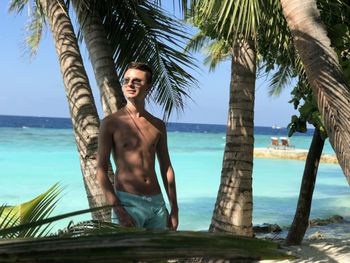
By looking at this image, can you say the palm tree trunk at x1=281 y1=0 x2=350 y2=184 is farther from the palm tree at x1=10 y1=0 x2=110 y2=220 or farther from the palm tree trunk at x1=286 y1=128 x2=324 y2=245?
the palm tree trunk at x1=286 y1=128 x2=324 y2=245

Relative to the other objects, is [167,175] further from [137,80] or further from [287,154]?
[287,154]

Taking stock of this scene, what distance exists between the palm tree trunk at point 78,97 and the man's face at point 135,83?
1.40 m

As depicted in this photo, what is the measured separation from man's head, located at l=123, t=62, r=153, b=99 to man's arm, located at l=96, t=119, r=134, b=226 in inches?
8.6

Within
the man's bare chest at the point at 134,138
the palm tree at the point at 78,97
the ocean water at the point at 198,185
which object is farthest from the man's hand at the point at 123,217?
the ocean water at the point at 198,185

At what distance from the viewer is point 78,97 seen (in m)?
4.38

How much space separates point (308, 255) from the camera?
5.70 meters

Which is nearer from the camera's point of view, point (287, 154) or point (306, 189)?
point (306, 189)

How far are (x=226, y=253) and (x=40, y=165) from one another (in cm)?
3300

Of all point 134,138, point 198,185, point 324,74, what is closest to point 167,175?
point 134,138

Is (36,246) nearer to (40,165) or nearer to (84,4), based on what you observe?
(84,4)

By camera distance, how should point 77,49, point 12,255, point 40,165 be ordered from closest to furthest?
point 12,255, point 77,49, point 40,165

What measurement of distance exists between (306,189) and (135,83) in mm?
4620

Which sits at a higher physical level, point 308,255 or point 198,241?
point 198,241

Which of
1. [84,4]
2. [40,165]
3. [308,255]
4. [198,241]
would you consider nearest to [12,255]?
[198,241]
